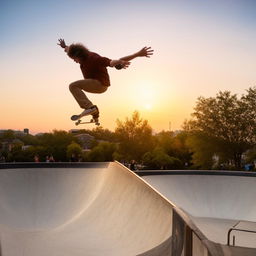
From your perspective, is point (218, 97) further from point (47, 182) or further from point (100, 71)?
point (100, 71)

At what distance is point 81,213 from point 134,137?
44266 mm

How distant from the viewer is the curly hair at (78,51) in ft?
20.2

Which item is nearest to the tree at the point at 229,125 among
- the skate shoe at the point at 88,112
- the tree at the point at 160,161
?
the tree at the point at 160,161

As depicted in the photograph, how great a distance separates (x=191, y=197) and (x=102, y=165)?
4.74 metres

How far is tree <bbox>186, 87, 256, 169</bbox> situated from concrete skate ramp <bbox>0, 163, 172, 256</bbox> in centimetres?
2448

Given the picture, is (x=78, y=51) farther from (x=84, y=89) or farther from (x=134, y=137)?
(x=134, y=137)

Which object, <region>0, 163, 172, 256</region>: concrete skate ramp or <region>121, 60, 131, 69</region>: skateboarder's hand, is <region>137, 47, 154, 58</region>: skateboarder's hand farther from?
<region>0, 163, 172, 256</region>: concrete skate ramp

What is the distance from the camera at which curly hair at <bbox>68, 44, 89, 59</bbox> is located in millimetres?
6148

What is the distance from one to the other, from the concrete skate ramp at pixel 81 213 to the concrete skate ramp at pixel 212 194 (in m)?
3.69

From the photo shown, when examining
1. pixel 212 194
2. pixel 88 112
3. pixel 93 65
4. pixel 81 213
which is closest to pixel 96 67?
pixel 93 65

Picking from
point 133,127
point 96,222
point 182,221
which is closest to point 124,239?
point 96,222

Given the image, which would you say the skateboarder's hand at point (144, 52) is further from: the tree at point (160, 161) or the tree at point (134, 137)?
the tree at point (134, 137)

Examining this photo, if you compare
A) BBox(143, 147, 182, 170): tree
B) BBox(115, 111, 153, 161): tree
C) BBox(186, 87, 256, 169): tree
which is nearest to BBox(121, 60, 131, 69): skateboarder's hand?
BBox(186, 87, 256, 169): tree

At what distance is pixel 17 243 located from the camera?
10.4 metres
